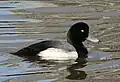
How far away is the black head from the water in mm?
459

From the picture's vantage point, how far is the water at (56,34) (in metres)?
11.6

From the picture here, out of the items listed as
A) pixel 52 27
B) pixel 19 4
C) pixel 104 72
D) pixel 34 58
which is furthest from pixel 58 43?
pixel 19 4

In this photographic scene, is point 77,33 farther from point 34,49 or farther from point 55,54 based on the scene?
point 34,49

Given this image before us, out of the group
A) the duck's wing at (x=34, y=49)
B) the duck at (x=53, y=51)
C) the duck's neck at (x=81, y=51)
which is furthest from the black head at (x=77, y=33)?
the duck's wing at (x=34, y=49)

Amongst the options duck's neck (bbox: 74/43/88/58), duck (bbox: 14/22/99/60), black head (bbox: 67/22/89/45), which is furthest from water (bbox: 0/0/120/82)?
black head (bbox: 67/22/89/45)

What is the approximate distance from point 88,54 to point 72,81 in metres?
2.74

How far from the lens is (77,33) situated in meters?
14.1

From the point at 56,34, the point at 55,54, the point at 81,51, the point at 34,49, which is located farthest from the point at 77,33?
the point at 56,34

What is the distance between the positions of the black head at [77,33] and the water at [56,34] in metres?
0.46

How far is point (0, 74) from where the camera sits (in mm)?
11391

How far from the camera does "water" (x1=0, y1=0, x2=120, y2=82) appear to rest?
11.6 metres

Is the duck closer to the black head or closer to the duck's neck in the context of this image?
the duck's neck

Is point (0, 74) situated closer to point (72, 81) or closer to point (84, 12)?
point (72, 81)

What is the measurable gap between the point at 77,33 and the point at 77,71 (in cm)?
205
